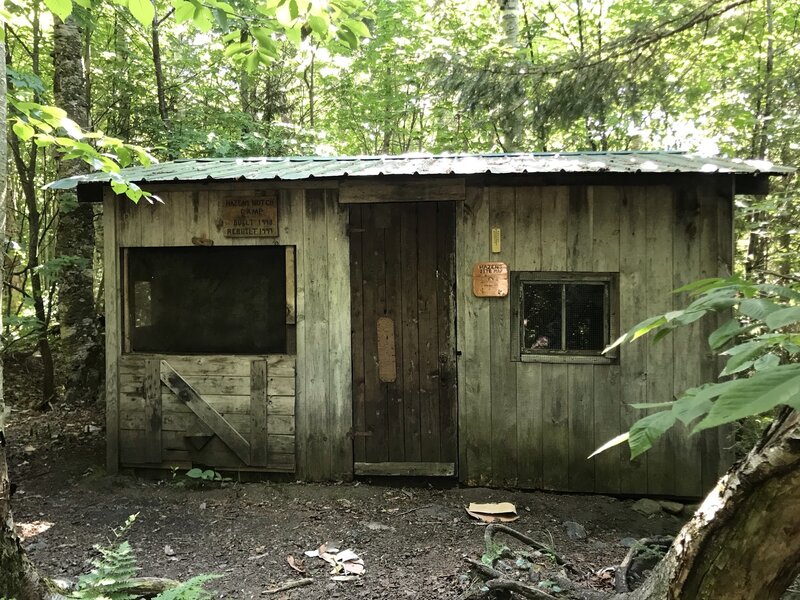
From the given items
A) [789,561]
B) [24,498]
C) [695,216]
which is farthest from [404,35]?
[789,561]

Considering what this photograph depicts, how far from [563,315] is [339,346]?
202 cm

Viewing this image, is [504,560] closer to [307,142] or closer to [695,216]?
[695,216]

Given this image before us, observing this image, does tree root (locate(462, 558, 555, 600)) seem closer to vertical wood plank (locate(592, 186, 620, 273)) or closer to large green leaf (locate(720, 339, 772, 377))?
large green leaf (locate(720, 339, 772, 377))

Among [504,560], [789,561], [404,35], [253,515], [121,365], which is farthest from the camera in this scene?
[404,35]

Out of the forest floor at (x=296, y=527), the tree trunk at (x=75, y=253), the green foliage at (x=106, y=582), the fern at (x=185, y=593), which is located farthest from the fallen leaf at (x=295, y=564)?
the tree trunk at (x=75, y=253)

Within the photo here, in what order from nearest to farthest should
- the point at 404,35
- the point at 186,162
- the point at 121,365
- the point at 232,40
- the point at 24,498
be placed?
the point at 232,40
the point at 24,498
the point at 121,365
the point at 186,162
the point at 404,35

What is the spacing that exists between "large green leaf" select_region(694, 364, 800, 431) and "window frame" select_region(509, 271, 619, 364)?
4.02 metres

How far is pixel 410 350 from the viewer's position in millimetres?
4949

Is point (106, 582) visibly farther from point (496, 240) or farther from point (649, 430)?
point (496, 240)

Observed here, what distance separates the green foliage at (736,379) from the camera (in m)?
0.73

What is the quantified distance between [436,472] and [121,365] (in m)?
3.12

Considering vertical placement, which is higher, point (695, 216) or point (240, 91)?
point (240, 91)

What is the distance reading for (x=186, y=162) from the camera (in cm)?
601

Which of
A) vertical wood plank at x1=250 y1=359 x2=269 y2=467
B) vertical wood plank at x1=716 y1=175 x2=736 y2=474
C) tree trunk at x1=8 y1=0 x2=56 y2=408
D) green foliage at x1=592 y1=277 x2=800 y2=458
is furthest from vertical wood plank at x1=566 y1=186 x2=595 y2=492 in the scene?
tree trunk at x1=8 y1=0 x2=56 y2=408
